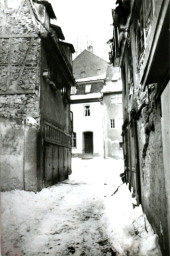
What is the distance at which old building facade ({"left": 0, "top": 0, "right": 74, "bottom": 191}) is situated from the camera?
5887mm

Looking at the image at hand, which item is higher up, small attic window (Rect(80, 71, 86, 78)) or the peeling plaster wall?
small attic window (Rect(80, 71, 86, 78))

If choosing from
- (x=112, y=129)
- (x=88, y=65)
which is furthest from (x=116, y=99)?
(x=88, y=65)

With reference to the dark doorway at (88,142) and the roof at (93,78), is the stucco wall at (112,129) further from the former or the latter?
the roof at (93,78)

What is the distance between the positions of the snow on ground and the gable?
15693mm

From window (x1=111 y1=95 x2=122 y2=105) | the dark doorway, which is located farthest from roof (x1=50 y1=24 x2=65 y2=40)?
the dark doorway

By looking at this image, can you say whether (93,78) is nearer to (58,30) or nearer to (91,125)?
(91,125)

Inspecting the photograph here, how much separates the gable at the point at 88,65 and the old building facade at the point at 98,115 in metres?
0.33

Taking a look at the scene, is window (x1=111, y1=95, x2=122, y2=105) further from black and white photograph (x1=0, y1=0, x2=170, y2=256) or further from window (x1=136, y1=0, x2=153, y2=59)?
window (x1=136, y1=0, x2=153, y2=59)

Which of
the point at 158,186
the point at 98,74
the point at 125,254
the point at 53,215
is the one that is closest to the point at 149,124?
the point at 158,186

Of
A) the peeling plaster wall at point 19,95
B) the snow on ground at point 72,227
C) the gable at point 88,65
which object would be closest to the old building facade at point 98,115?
the gable at point 88,65

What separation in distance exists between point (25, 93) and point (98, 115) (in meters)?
12.2

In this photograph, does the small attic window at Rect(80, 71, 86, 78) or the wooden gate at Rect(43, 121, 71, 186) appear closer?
the wooden gate at Rect(43, 121, 71, 186)

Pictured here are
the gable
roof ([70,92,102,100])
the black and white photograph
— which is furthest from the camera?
the gable

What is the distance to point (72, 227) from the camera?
3947 mm
